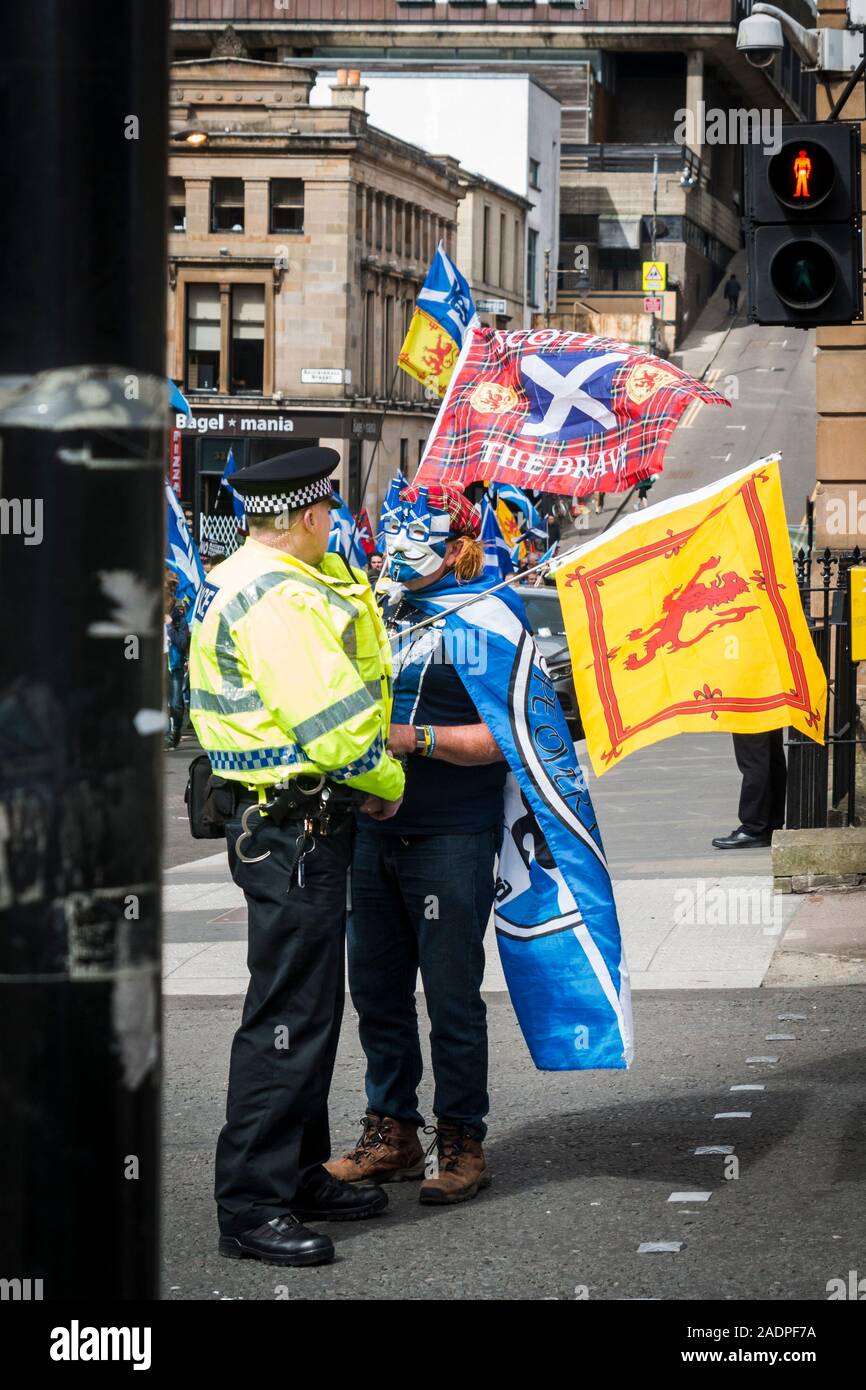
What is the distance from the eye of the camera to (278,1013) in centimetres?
521

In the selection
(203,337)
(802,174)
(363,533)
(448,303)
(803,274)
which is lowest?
(363,533)

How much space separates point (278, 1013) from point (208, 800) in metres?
0.57

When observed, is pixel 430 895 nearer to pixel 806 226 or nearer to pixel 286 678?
pixel 286 678

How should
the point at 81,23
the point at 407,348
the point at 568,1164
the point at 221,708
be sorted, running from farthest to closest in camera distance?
the point at 407,348, the point at 568,1164, the point at 221,708, the point at 81,23

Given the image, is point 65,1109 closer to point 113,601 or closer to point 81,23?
point 113,601

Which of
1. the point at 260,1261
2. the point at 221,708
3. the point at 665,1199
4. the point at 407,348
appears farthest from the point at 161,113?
the point at 407,348

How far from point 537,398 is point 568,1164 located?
8.07 feet

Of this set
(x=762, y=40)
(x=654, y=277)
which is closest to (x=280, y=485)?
(x=762, y=40)

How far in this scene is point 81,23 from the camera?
2178mm

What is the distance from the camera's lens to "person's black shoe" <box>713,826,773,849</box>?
12555 millimetres

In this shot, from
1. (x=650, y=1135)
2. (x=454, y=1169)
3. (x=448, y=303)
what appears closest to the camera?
(x=454, y=1169)

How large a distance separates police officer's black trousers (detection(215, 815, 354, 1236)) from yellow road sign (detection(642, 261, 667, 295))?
71.7 m

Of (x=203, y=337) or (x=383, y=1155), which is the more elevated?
(x=203, y=337)

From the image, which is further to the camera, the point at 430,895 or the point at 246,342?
the point at 246,342
